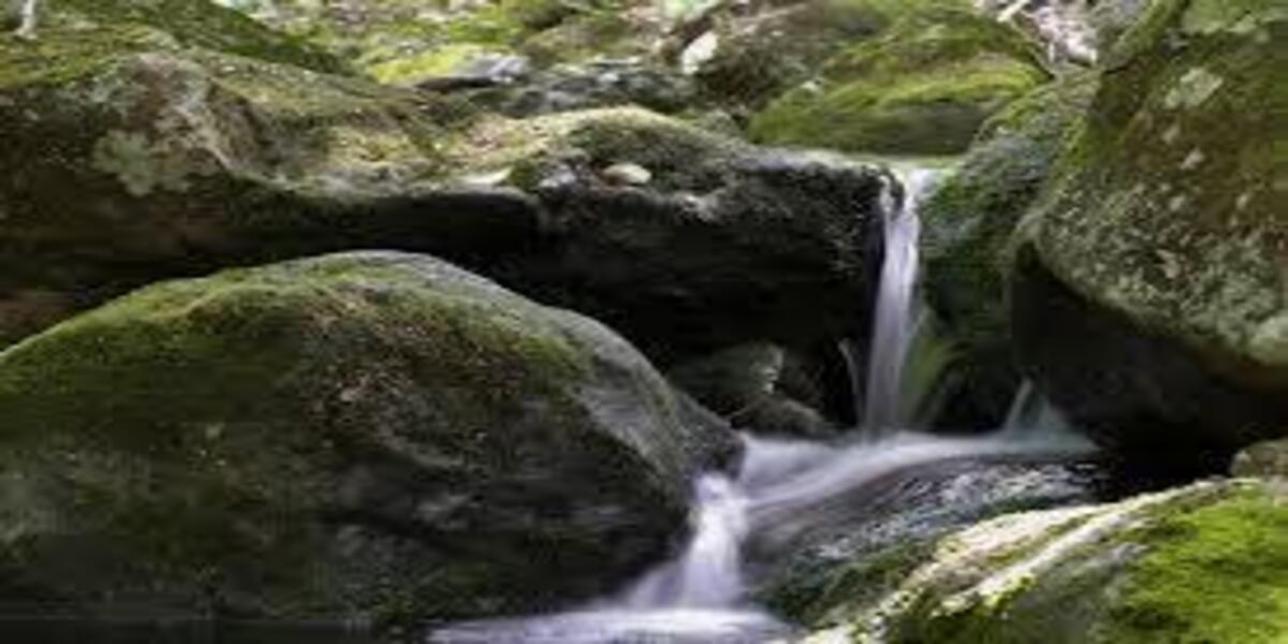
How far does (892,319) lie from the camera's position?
11445mm

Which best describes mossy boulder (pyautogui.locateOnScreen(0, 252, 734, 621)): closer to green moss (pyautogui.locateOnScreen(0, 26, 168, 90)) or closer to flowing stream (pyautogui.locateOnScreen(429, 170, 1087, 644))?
flowing stream (pyautogui.locateOnScreen(429, 170, 1087, 644))

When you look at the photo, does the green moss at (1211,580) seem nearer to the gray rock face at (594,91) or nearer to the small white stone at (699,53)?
the gray rock face at (594,91)

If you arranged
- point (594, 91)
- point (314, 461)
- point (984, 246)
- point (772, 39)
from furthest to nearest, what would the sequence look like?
point (772, 39), point (594, 91), point (984, 246), point (314, 461)

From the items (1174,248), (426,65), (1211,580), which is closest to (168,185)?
(1174,248)

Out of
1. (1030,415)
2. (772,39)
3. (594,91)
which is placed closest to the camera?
(1030,415)

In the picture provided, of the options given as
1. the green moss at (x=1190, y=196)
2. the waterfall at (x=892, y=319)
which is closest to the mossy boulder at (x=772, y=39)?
the waterfall at (x=892, y=319)

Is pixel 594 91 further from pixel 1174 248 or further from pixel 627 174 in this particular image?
pixel 1174 248

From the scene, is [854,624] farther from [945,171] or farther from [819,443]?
[945,171]

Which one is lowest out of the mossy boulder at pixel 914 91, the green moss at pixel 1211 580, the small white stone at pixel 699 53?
the small white stone at pixel 699 53

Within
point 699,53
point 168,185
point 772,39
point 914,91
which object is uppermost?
point 168,185

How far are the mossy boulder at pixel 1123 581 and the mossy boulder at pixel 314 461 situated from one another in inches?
116

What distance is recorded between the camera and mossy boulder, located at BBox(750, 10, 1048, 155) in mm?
15117

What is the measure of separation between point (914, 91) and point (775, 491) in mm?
6786

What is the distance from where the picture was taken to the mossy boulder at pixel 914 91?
15117 mm
